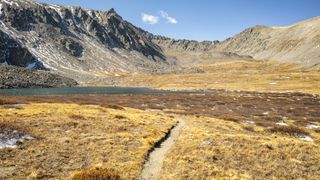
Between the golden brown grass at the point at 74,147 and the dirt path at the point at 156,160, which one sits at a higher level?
the golden brown grass at the point at 74,147

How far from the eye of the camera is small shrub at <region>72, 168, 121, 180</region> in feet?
68.7

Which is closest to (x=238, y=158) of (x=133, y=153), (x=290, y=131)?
(x=133, y=153)

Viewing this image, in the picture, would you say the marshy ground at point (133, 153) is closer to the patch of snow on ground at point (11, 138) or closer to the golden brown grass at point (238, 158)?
the golden brown grass at point (238, 158)

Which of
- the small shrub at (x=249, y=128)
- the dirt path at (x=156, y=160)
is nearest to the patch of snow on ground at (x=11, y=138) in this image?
the dirt path at (x=156, y=160)

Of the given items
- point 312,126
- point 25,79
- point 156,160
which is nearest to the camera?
point 156,160

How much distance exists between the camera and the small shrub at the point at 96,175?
2093 cm

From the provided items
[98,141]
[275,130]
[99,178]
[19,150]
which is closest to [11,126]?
[19,150]

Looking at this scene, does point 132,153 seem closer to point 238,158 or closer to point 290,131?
point 238,158

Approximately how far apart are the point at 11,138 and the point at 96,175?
36.0 ft

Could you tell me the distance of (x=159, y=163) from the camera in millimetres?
26047

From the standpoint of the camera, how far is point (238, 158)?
95.2 ft

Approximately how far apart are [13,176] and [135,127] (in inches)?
795

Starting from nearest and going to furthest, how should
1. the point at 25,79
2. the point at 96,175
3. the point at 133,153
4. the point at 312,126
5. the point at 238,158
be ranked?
the point at 96,175
the point at 133,153
the point at 238,158
the point at 312,126
the point at 25,79

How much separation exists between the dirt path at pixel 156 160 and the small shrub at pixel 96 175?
6.96 ft
